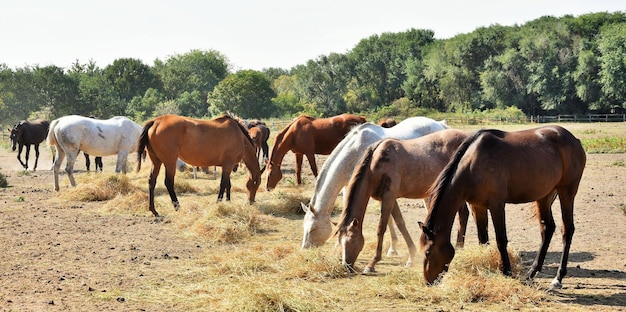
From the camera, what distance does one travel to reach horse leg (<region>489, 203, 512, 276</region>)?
646 cm

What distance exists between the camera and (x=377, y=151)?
7.66 m

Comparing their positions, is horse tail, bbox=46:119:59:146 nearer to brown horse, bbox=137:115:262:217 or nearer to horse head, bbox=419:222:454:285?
brown horse, bbox=137:115:262:217

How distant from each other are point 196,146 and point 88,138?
5402 millimetres

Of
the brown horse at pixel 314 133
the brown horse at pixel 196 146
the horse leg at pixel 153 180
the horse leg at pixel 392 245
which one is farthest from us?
the brown horse at pixel 314 133

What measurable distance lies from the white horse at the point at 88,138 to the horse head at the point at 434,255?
12.4 meters

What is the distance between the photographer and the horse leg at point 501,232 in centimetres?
646

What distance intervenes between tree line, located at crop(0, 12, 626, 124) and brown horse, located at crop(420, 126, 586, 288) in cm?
5506

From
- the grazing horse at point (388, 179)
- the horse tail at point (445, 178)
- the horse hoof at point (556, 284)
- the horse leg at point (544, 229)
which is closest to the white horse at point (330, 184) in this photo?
the grazing horse at point (388, 179)

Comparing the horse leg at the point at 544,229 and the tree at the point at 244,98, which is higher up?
the tree at the point at 244,98

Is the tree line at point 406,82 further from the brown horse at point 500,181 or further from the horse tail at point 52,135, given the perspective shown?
the brown horse at point 500,181

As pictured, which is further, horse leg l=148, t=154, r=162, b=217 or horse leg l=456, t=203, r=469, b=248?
horse leg l=148, t=154, r=162, b=217

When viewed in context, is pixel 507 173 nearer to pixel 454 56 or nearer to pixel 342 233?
pixel 342 233

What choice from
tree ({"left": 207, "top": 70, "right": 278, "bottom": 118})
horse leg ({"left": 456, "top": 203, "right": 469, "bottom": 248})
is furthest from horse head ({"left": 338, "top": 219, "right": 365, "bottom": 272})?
tree ({"left": 207, "top": 70, "right": 278, "bottom": 118})

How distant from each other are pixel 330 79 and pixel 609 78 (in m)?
40.1
